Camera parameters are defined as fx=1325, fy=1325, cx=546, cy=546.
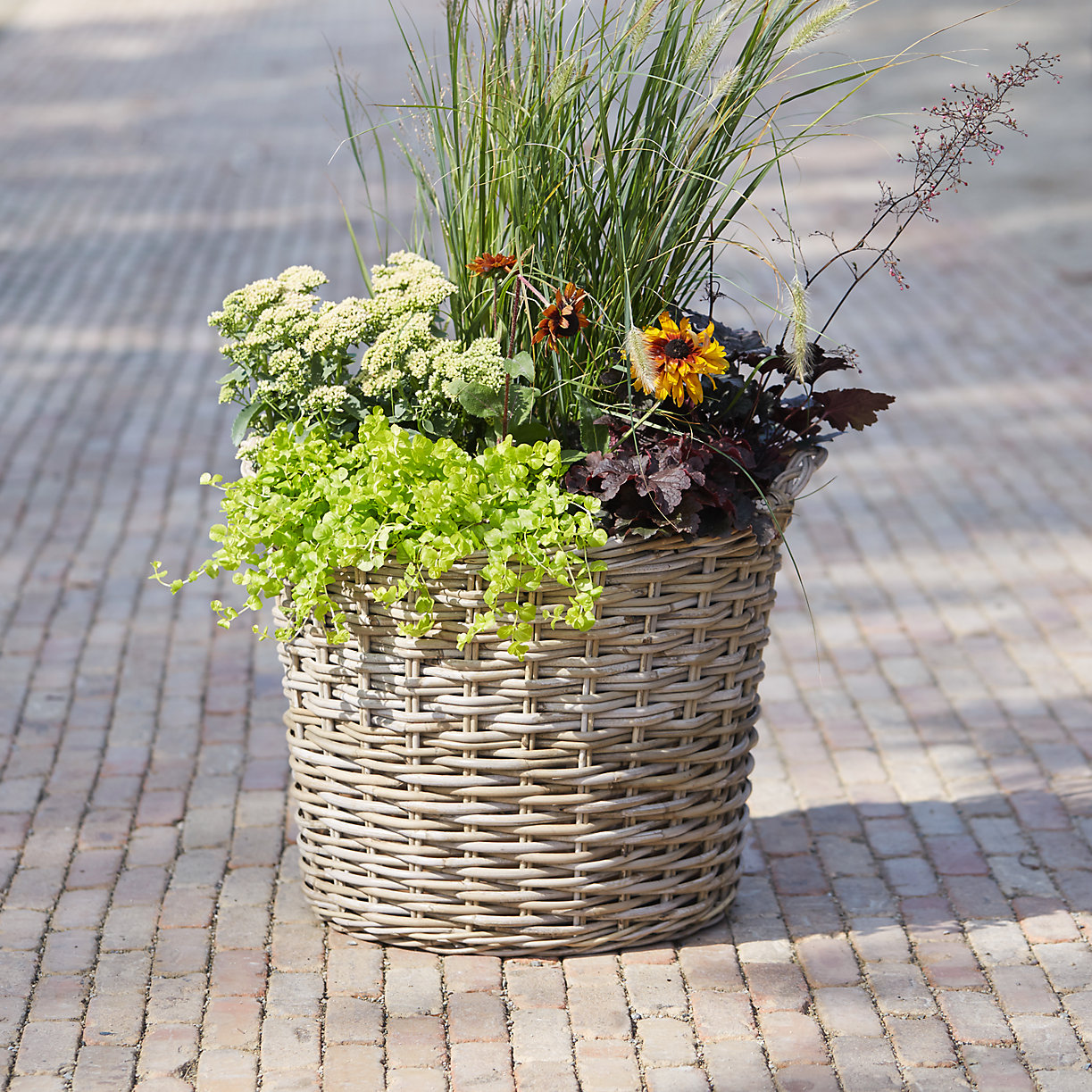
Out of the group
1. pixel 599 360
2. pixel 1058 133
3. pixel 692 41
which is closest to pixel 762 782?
pixel 599 360

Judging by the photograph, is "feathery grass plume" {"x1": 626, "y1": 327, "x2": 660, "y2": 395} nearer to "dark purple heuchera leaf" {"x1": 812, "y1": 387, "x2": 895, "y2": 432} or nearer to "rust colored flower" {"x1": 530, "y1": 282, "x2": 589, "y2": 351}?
"rust colored flower" {"x1": 530, "y1": 282, "x2": 589, "y2": 351}

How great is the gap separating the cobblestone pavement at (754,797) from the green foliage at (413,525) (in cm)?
48

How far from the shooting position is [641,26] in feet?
7.04

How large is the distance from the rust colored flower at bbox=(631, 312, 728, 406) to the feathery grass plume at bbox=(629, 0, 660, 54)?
1.49 ft

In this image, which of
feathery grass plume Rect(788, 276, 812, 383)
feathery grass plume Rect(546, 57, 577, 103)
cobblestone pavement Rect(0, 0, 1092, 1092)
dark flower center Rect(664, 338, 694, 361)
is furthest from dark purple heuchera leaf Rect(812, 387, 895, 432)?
cobblestone pavement Rect(0, 0, 1092, 1092)

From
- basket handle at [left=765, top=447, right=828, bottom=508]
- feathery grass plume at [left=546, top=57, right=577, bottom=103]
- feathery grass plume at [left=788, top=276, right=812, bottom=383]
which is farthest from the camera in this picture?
basket handle at [left=765, top=447, right=828, bottom=508]

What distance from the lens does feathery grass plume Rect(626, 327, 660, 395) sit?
2.08m

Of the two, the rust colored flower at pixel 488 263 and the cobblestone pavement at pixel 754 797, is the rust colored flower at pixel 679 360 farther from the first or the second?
the cobblestone pavement at pixel 754 797

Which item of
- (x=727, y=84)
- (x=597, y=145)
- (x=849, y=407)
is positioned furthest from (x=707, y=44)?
(x=849, y=407)

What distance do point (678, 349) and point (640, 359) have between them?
0.10m

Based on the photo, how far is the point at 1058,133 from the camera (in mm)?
11781

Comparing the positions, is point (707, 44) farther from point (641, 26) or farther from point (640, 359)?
point (640, 359)

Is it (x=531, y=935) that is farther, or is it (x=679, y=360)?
(x=531, y=935)

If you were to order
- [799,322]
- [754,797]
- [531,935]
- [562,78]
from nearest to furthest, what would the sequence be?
[799,322], [562,78], [531,935], [754,797]
